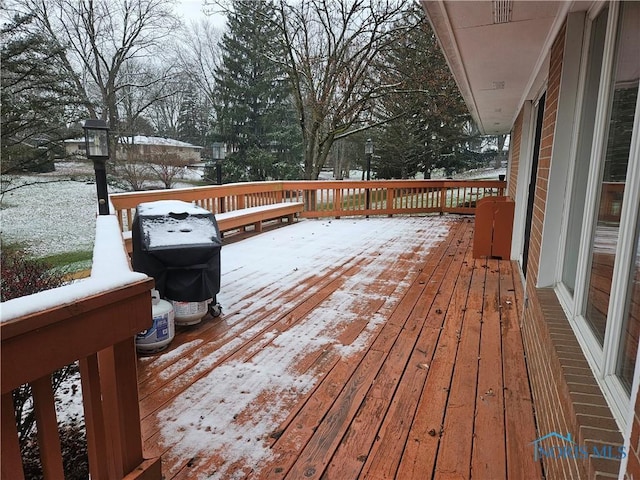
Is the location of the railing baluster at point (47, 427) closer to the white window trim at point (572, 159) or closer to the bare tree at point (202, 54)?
the white window trim at point (572, 159)

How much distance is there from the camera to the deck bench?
5854mm

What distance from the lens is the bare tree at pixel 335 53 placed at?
11336 millimetres

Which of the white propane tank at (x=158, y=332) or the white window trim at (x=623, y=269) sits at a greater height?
the white window trim at (x=623, y=269)

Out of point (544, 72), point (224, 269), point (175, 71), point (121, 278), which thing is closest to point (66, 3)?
point (175, 71)

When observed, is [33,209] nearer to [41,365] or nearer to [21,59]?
[21,59]

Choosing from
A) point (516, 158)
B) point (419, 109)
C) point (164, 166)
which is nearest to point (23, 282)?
point (516, 158)

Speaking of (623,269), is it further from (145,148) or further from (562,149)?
(145,148)

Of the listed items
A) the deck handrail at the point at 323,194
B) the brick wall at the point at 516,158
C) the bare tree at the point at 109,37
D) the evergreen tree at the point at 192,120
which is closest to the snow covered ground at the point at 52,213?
the bare tree at the point at 109,37

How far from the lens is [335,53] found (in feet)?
38.6

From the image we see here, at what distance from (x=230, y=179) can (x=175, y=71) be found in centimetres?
611

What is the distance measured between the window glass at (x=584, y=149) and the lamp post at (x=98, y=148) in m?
3.68

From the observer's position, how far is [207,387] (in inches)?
86.7

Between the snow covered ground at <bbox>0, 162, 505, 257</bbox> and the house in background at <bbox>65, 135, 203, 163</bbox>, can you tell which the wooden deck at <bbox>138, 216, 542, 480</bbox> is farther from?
the house in background at <bbox>65, 135, 203, 163</bbox>

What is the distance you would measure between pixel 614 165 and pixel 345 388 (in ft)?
5.40
